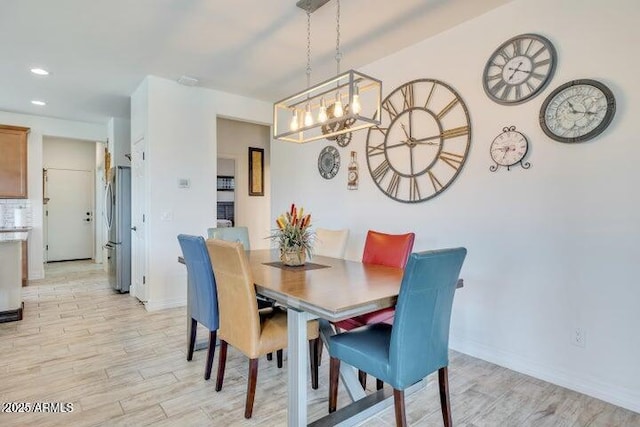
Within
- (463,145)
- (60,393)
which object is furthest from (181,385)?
(463,145)

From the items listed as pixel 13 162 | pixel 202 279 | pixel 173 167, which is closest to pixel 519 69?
pixel 202 279

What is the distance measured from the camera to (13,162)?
5109mm

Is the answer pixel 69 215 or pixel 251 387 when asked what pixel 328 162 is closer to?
pixel 251 387

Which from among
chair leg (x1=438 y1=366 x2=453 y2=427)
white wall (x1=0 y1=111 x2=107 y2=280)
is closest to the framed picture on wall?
white wall (x1=0 y1=111 x2=107 y2=280)

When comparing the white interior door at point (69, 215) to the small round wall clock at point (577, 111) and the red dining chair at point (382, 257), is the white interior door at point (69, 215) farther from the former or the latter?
the small round wall clock at point (577, 111)

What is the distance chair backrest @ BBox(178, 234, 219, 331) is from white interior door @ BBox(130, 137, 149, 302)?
1950mm

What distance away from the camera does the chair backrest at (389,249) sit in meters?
2.57

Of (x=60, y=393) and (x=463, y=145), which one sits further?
(x=463, y=145)

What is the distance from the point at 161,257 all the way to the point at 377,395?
298 cm

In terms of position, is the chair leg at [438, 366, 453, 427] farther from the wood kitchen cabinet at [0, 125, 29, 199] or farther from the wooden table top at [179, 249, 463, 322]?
the wood kitchen cabinet at [0, 125, 29, 199]

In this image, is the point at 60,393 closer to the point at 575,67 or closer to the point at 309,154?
the point at 309,154

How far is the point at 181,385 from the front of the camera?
2.31 meters

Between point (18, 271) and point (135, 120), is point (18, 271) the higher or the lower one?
the lower one

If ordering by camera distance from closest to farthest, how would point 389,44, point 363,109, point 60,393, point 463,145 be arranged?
1. point 60,393
2. point 463,145
3. point 389,44
4. point 363,109
